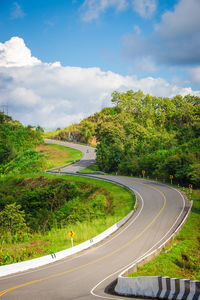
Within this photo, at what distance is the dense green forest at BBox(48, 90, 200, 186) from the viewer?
144ft

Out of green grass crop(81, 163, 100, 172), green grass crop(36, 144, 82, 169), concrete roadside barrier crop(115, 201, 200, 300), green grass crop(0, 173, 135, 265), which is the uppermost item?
green grass crop(36, 144, 82, 169)

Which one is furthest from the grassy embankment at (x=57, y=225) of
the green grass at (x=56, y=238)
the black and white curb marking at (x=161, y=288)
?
the black and white curb marking at (x=161, y=288)

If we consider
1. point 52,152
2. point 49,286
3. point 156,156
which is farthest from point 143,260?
point 52,152

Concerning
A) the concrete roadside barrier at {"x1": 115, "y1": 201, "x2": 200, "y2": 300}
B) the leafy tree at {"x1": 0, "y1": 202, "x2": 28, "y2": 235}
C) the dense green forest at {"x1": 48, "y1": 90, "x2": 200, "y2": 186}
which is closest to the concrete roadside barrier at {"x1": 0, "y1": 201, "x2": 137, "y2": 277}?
the concrete roadside barrier at {"x1": 115, "y1": 201, "x2": 200, "y2": 300}

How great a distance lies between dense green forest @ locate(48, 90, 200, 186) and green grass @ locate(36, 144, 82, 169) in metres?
12.1

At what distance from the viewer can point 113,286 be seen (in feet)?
43.3

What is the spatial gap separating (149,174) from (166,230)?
2818 cm

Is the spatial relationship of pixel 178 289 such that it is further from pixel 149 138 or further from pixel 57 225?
pixel 149 138

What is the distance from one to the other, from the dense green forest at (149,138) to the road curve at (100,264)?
1357 cm

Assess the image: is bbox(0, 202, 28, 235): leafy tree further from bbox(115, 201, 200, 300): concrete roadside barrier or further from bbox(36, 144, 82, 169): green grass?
bbox(36, 144, 82, 169): green grass

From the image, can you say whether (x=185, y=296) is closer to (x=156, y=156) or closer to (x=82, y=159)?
(x=156, y=156)

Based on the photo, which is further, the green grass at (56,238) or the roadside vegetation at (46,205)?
the roadside vegetation at (46,205)

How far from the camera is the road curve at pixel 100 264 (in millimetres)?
12457

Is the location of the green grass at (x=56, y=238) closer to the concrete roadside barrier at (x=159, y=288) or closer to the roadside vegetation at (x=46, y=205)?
the roadside vegetation at (x=46, y=205)
